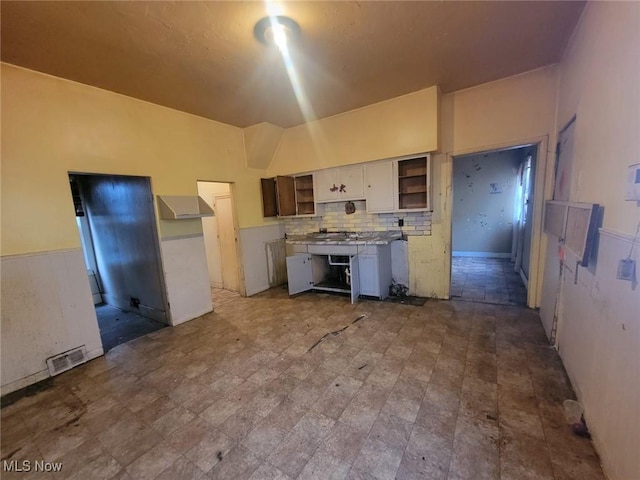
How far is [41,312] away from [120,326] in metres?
1.28

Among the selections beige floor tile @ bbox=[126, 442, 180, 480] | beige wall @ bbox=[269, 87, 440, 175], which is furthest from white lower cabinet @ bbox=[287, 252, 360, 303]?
beige floor tile @ bbox=[126, 442, 180, 480]

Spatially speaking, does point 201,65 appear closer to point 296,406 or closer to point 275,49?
point 275,49

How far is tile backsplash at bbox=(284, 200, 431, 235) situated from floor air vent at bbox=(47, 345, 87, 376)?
3.44 m

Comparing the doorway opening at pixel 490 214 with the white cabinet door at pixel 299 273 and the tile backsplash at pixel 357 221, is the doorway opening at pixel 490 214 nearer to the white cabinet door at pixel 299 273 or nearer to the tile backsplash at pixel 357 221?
the tile backsplash at pixel 357 221

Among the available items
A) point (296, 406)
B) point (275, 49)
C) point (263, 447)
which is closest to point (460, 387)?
point (296, 406)

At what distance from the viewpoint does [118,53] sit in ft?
7.34

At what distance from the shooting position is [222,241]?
492 cm

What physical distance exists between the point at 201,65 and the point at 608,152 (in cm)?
329

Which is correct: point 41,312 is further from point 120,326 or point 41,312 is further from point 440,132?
point 440,132

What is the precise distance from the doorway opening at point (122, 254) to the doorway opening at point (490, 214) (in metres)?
5.16

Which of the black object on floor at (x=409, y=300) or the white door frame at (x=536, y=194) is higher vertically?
the white door frame at (x=536, y=194)

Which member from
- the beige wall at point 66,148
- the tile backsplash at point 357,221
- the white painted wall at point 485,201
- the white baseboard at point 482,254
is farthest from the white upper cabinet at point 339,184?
the white baseboard at point 482,254

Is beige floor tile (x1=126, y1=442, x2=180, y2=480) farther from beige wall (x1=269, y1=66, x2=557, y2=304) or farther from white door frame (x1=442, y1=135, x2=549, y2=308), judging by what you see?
white door frame (x1=442, y1=135, x2=549, y2=308)

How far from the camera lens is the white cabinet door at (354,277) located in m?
3.83
